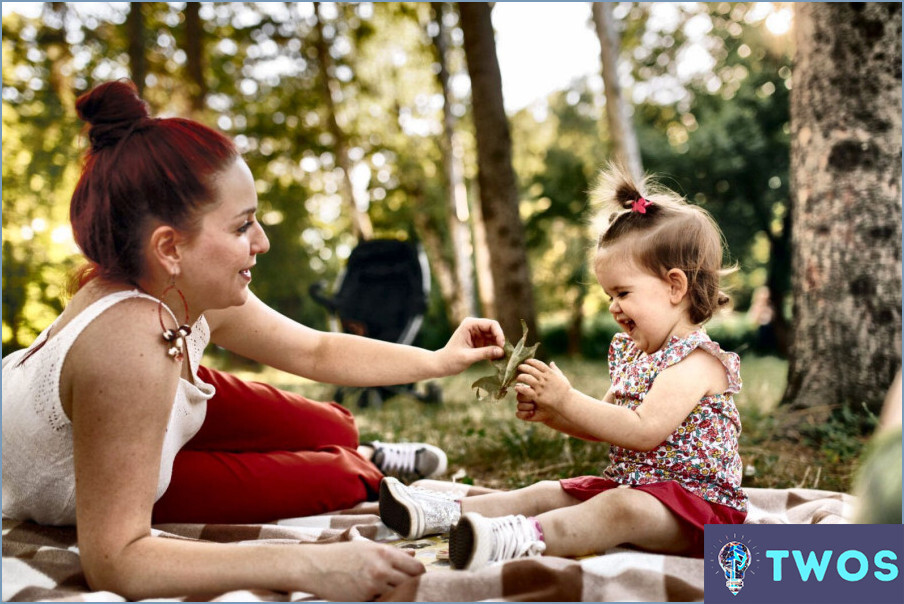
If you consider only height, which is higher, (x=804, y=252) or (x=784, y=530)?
(x=804, y=252)

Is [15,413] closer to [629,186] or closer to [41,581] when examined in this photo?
[41,581]

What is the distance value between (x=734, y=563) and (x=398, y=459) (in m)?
1.71

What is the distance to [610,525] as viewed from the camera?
7.19 feet

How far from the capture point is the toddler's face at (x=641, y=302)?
2.48m

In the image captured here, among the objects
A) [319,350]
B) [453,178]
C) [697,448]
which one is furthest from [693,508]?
[453,178]

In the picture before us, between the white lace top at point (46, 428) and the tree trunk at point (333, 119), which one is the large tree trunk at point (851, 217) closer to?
the white lace top at point (46, 428)

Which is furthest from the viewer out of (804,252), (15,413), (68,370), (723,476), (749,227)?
(749,227)

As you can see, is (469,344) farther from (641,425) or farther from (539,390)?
(641,425)

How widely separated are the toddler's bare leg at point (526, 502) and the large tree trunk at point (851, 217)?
2.37 metres

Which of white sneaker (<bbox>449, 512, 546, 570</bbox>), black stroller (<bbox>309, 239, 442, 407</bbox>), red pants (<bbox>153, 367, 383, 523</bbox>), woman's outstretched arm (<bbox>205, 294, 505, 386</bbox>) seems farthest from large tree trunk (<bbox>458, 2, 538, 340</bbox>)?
white sneaker (<bbox>449, 512, 546, 570</bbox>)

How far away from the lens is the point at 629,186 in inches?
108

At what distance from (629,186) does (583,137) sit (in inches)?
800

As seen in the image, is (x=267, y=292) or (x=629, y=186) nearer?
(x=629, y=186)

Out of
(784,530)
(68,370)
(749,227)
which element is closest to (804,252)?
(784,530)
